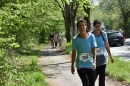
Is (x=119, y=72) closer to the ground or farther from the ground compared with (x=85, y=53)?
closer to the ground

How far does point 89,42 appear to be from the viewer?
6.03 m

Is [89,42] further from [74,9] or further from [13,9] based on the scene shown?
[74,9]

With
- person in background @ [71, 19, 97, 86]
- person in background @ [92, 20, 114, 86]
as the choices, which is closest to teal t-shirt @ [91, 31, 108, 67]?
person in background @ [92, 20, 114, 86]

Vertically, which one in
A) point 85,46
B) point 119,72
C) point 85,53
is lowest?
point 119,72

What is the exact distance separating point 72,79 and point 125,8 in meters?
51.2

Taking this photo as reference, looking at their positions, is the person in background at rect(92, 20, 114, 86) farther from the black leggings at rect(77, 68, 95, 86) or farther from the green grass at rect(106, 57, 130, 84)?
the green grass at rect(106, 57, 130, 84)

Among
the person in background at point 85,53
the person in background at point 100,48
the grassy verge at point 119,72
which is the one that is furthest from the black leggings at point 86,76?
the grassy verge at point 119,72

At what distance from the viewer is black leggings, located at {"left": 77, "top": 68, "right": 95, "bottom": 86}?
19.6 ft

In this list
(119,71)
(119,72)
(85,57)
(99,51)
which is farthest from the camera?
(119,71)

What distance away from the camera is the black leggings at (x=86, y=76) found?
5977 mm

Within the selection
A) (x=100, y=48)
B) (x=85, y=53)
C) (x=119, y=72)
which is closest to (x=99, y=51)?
(x=100, y=48)

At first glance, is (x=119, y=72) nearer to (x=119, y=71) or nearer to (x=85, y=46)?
(x=119, y=71)

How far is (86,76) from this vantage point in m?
6.01

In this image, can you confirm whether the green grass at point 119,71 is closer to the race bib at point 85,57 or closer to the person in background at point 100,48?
the person in background at point 100,48
